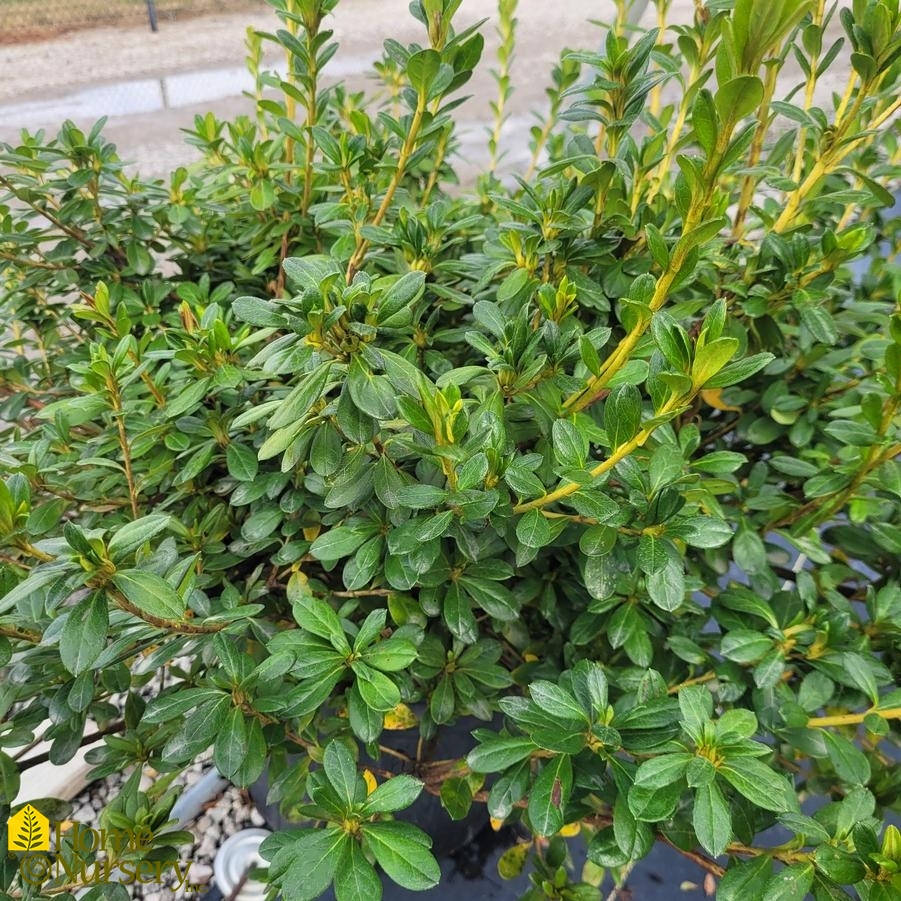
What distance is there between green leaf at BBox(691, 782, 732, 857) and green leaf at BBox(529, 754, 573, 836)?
0.16 m

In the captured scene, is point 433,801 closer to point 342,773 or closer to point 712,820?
point 342,773

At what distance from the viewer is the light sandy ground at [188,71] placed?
20.3 ft

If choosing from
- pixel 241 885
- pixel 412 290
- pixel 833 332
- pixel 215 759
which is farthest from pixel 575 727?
pixel 241 885

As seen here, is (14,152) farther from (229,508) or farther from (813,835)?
(813,835)

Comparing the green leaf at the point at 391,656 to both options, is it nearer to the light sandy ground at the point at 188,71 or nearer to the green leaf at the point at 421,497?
the green leaf at the point at 421,497

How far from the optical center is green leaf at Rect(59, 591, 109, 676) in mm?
720

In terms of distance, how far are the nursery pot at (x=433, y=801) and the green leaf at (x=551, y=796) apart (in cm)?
52

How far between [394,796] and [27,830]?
2.14 ft

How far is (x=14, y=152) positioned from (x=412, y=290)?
102cm

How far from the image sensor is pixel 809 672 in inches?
43.9

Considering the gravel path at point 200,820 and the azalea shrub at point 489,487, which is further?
the gravel path at point 200,820

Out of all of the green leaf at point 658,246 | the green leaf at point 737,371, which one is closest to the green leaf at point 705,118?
the green leaf at point 658,246

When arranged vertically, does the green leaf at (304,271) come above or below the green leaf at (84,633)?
above

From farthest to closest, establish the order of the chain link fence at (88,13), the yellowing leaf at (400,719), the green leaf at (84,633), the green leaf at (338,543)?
1. the chain link fence at (88,13)
2. the yellowing leaf at (400,719)
3. the green leaf at (338,543)
4. the green leaf at (84,633)
